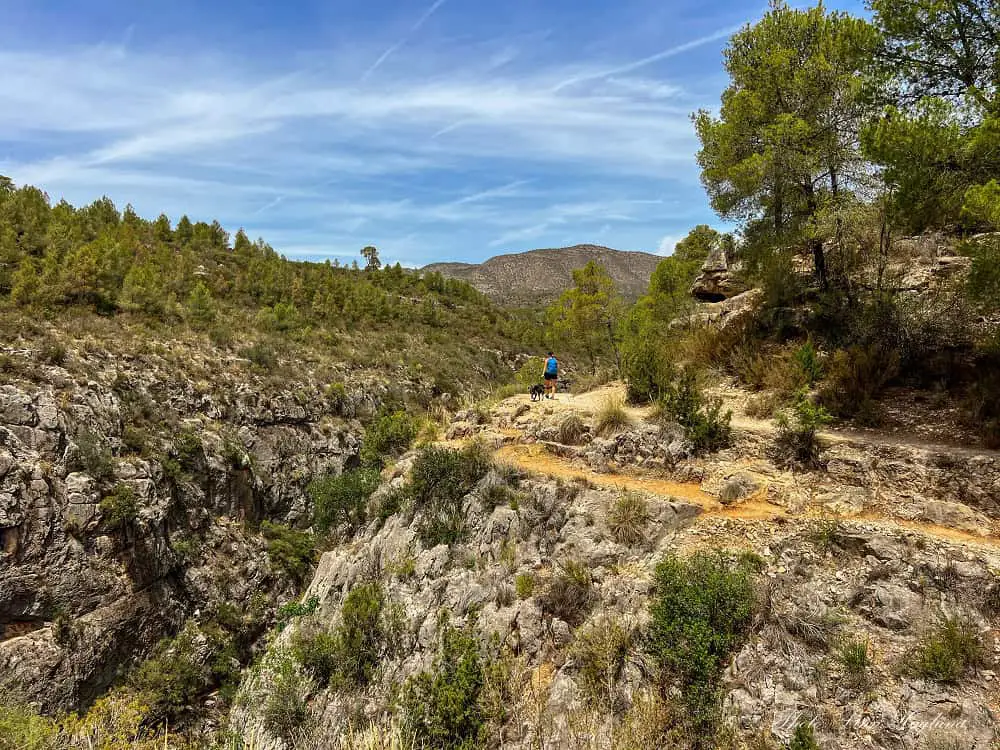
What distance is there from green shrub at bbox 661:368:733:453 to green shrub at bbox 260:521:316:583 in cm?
1866

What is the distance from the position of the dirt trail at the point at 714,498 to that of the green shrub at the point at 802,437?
31cm

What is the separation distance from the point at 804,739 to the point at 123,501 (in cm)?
2134

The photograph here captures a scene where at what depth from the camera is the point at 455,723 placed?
5.28m

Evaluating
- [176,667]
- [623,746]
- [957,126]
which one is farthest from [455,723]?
[176,667]

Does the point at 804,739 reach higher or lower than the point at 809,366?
lower

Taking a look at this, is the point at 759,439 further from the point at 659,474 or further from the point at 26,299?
the point at 26,299

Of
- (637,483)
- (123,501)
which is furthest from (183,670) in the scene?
(637,483)

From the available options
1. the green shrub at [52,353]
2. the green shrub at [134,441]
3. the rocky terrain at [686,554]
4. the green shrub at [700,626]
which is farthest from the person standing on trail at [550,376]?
the green shrub at [52,353]

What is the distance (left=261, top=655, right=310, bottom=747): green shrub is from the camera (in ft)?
21.9

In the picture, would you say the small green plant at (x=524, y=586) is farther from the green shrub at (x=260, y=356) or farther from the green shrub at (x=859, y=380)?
the green shrub at (x=260, y=356)

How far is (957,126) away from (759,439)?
5.00 m

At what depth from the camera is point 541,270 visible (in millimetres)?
111875

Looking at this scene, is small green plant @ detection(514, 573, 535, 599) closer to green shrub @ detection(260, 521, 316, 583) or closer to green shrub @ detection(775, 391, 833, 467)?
green shrub @ detection(775, 391, 833, 467)

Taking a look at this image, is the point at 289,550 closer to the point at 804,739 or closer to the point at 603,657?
the point at 603,657
